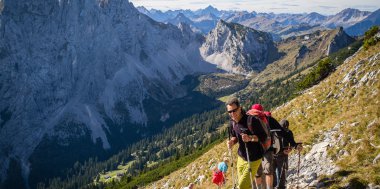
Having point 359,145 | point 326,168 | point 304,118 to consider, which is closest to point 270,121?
point 326,168

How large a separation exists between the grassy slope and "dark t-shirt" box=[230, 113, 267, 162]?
5.89 m

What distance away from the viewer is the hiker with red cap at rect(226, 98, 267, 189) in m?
12.1

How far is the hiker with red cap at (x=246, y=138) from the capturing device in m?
12.1

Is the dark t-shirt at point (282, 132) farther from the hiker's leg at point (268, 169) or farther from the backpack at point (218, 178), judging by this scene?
the backpack at point (218, 178)

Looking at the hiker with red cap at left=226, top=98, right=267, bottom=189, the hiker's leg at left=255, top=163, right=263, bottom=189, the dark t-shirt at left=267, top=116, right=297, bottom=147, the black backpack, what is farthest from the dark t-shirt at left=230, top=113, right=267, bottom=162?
the dark t-shirt at left=267, top=116, right=297, bottom=147

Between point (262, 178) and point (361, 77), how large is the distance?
22434mm

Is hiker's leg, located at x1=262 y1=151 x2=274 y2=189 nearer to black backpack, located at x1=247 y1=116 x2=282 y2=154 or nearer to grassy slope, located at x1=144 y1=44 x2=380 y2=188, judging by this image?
black backpack, located at x1=247 y1=116 x2=282 y2=154

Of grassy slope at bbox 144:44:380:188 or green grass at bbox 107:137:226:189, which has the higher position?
grassy slope at bbox 144:44:380:188

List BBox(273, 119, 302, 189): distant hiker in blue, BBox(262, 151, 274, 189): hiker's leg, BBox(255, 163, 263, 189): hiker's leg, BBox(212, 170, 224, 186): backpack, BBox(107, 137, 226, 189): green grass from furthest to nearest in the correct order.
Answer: BBox(107, 137, 226, 189): green grass < BBox(212, 170, 224, 186): backpack < BBox(273, 119, 302, 189): distant hiker in blue < BBox(262, 151, 274, 189): hiker's leg < BBox(255, 163, 263, 189): hiker's leg

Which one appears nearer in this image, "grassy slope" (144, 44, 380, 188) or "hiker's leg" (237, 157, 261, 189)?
"hiker's leg" (237, 157, 261, 189)

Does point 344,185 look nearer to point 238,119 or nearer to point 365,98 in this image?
point 238,119

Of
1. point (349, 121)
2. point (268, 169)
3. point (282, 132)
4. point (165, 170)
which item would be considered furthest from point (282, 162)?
point (165, 170)

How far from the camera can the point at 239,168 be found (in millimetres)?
13430

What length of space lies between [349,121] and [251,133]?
569 inches
